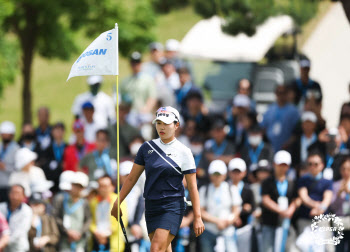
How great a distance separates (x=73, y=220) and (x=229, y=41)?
665cm

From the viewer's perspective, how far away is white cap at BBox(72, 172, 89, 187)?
36.7ft

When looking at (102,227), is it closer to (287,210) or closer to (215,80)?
(287,210)

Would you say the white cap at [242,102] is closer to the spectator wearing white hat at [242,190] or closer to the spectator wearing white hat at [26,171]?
the spectator wearing white hat at [242,190]

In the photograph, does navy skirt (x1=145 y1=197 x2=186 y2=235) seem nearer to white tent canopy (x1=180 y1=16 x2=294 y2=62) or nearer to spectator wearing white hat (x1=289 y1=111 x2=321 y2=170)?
spectator wearing white hat (x1=289 y1=111 x2=321 y2=170)

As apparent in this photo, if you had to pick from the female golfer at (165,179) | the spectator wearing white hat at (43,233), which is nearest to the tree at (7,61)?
the spectator wearing white hat at (43,233)

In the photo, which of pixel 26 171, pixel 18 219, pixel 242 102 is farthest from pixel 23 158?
pixel 242 102

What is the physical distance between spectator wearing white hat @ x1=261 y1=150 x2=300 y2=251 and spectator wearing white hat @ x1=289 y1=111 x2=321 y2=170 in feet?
2.90

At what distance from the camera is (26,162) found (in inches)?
469

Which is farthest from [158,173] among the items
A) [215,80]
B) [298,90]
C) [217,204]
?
[215,80]

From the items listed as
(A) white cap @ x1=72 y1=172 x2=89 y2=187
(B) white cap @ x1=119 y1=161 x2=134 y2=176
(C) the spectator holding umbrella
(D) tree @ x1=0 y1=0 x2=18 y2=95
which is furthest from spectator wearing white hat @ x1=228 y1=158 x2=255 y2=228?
(D) tree @ x1=0 y1=0 x2=18 y2=95

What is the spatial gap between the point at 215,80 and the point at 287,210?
6930 millimetres

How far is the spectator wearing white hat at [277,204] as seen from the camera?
34.2 feet

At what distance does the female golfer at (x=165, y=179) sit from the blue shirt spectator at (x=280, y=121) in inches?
195

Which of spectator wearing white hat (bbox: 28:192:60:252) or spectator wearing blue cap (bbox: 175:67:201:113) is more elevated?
spectator wearing blue cap (bbox: 175:67:201:113)
